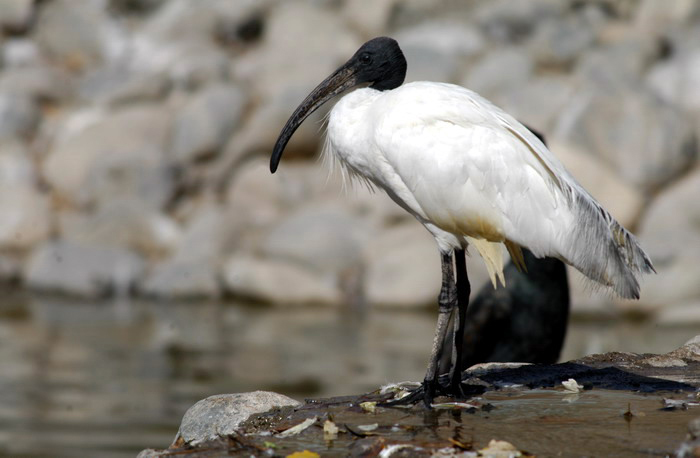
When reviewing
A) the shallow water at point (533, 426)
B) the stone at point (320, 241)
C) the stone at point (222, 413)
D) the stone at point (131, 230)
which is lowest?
the shallow water at point (533, 426)

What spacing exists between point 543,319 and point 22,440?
5917mm

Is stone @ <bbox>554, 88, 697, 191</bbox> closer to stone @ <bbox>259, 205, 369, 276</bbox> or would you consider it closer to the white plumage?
stone @ <bbox>259, 205, 369, 276</bbox>

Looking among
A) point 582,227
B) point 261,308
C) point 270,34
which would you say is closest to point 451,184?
point 582,227

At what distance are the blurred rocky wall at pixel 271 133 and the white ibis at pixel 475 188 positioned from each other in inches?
431

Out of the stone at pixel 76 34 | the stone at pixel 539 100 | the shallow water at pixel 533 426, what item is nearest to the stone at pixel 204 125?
the stone at pixel 539 100

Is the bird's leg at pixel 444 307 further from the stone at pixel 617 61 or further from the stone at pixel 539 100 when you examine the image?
the stone at pixel 617 61

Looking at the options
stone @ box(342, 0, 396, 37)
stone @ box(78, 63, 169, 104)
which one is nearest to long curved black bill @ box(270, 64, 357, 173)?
stone @ box(78, 63, 169, 104)

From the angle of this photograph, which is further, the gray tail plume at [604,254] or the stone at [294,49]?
the stone at [294,49]

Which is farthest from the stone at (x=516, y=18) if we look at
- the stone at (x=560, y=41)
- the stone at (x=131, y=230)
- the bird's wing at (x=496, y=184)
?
the bird's wing at (x=496, y=184)

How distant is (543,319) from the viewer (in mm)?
9695

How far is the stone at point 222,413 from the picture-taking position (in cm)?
595

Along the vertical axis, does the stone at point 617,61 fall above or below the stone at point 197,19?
below

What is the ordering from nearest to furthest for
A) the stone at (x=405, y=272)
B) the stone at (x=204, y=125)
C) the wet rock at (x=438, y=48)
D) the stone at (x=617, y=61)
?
the stone at (x=405, y=272) < the stone at (x=617, y=61) < the stone at (x=204, y=125) < the wet rock at (x=438, y=48)

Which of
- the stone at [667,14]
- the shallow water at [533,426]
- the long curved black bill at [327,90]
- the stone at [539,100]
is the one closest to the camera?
the shallow water at [533,426]
